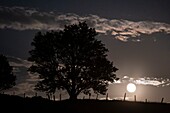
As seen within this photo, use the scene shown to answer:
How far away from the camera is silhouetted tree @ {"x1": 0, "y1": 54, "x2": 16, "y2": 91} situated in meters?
89.1

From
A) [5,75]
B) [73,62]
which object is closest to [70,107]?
[73,62]

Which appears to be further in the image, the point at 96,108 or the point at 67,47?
the point at 67,47

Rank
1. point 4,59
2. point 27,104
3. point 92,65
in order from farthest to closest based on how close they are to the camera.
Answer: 1. point 4,59
2. point 92,65
3. point 27,104

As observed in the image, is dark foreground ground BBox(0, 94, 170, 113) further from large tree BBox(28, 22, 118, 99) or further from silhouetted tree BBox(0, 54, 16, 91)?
silhouetted tree BBox(0, 54, 16, 91)

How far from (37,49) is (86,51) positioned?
31.0 feet

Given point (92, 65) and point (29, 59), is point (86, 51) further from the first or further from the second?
point (29, 59)

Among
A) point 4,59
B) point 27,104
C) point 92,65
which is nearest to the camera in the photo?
point 27,104

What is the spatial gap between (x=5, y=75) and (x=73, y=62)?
3581cm

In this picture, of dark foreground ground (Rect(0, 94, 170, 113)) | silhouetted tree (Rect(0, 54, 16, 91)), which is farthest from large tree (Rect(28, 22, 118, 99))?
silhouetted tree (Rect(0, 54, 16, 91))

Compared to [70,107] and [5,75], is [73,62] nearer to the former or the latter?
[70,107]

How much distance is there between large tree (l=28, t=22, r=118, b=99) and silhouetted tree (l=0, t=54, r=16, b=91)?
30.7m

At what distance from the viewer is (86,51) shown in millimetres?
59625

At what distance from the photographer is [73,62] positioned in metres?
60.1

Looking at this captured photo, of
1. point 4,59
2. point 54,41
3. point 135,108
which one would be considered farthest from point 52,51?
point 4,59
